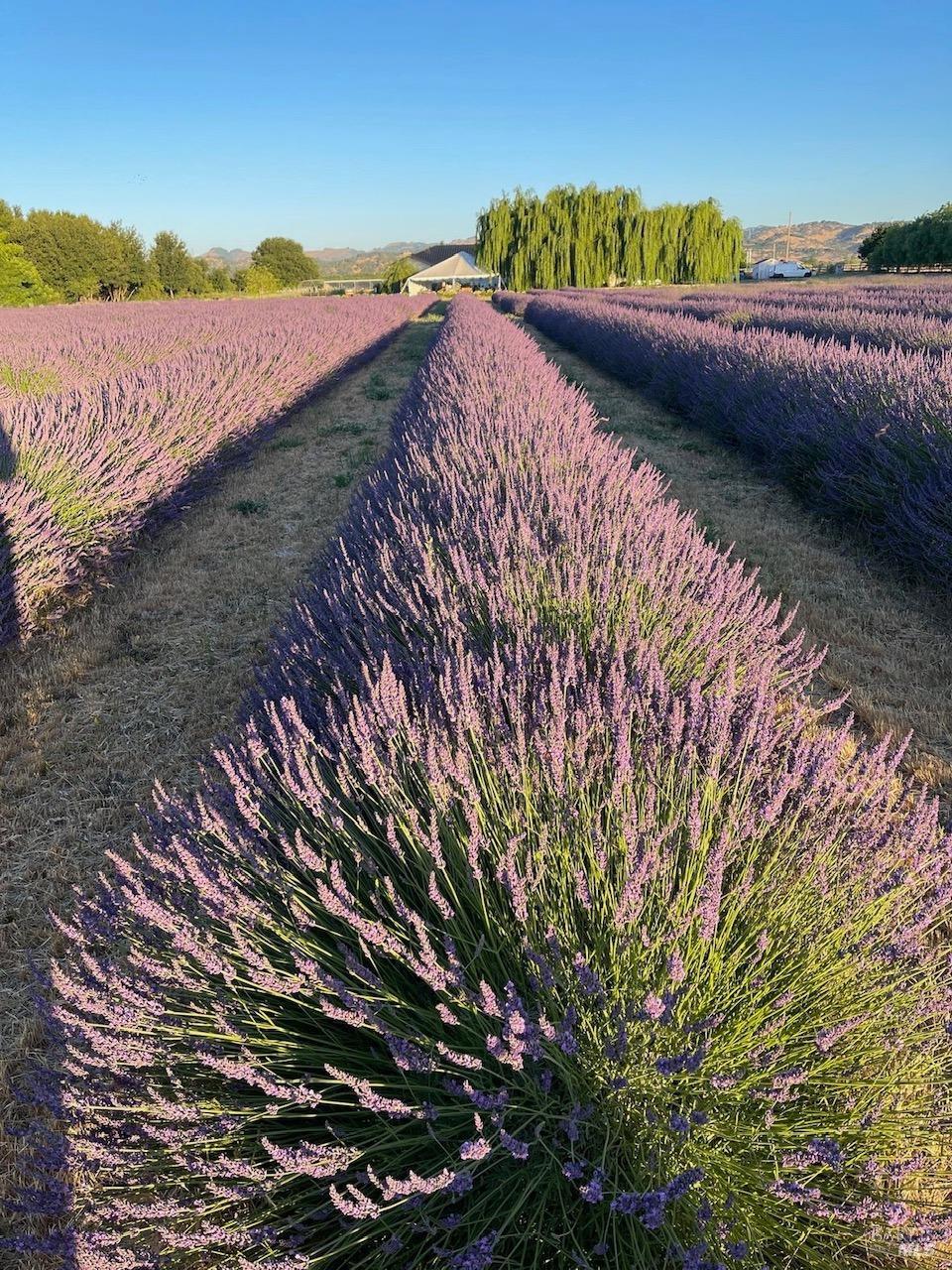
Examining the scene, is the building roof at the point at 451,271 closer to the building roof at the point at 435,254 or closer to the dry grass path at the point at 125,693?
the building roof at the point at 435,254

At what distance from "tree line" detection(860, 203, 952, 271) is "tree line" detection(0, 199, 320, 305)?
43.8 meters

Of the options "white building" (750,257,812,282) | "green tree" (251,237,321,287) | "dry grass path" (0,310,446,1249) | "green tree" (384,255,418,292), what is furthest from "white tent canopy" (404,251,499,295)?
"dry grass path" (0,310,446,1249)

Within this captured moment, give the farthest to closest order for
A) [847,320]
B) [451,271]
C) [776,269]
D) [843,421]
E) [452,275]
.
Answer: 1. [776,269]
2. [451,271]
3. [452,275]
4. [847,320]
5. [843,421]

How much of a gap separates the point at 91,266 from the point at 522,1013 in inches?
2544

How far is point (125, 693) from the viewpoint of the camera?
12.0 feet

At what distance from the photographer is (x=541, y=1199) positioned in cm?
103

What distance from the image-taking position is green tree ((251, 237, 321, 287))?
265 feet

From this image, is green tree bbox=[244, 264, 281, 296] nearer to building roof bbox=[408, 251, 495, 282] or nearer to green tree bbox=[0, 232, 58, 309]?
building roof bbox=[408, 251, 495, 282]

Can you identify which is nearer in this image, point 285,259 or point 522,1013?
point 522,1013

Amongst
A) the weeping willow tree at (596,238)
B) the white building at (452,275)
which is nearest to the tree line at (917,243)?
the weeping willow tree at (596,238)

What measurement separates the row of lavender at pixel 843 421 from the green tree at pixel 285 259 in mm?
83287

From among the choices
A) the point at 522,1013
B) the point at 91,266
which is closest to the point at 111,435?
the point at 522,1013

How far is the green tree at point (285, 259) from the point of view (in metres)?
80.8

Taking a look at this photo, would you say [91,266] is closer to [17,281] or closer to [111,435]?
[17,281]
